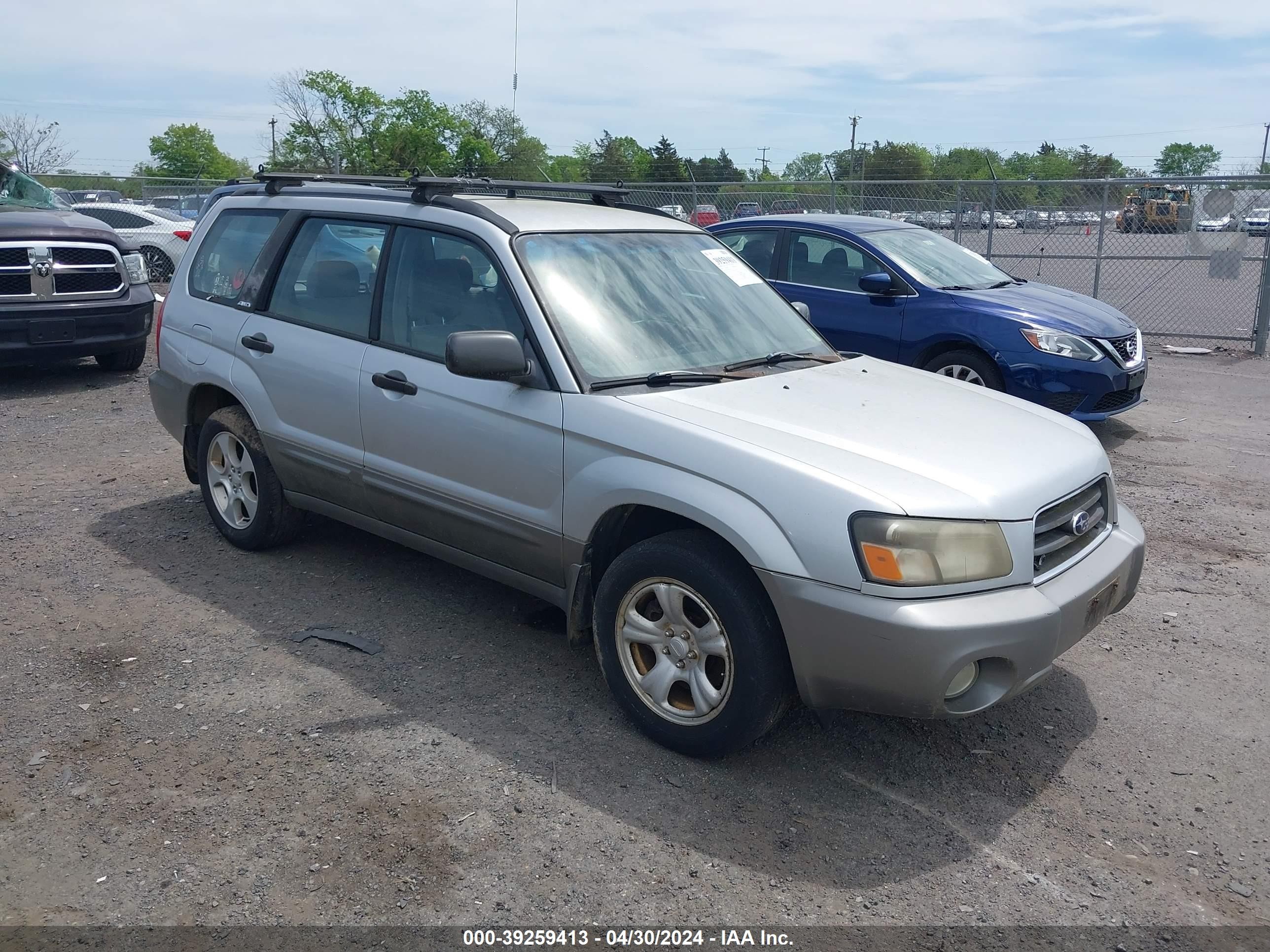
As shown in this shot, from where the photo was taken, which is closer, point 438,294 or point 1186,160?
point 438,294

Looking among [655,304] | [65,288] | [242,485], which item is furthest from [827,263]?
[65,288]

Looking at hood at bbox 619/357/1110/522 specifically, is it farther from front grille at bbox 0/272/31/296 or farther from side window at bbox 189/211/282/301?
front grille at bbox 0/272/31/296

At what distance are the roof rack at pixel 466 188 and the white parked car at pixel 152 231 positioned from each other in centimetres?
1317

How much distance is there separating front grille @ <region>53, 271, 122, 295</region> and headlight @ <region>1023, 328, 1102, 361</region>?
783 centimetres

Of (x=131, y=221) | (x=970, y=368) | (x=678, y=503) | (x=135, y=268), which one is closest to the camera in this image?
(x=678, y=503)

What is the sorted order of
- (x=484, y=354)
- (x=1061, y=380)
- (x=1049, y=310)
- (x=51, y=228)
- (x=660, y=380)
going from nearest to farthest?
(x=484, y=354) < (x=660, y=380) < (x=1061, y=380) < (x=1049, y=310) < (x=51, y=228)

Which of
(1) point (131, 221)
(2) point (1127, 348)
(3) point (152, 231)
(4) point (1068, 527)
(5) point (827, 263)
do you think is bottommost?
(4) point (1068, 527)

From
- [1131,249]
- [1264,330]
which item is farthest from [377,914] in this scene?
[1131,249]

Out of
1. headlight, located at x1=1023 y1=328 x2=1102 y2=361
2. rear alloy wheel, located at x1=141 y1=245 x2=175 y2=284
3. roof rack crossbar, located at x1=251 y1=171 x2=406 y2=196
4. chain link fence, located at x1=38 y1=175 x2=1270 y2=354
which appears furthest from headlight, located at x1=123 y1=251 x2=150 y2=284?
rear alloy wheel, located at x1=141 y1=245 x2=175 y2=284

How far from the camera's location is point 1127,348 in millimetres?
8156

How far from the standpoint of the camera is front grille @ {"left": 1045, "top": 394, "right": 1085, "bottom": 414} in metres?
7.80

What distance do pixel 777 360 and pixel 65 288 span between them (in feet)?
24.9

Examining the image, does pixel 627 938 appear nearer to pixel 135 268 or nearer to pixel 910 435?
pixel 910 435

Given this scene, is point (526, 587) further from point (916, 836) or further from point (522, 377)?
point (916, 836)
